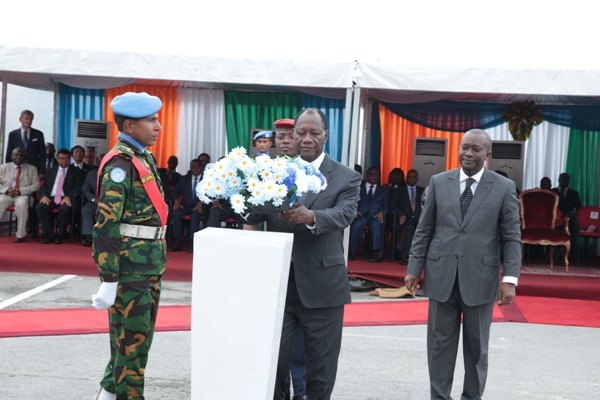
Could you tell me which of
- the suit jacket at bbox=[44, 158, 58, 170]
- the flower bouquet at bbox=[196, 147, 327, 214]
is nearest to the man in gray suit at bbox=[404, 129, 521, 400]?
the flower bouquet at bbox=[196, 147, 327, 214]

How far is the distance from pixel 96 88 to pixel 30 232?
11.0ft

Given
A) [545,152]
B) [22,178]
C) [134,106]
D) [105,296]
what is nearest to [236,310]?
[105,296]

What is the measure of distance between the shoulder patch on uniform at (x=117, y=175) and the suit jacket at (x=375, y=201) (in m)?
9.75

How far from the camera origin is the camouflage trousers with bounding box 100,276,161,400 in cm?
510

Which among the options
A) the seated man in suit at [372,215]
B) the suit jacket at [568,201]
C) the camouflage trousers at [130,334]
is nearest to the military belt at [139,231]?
the camouflage trousers at [130,334]

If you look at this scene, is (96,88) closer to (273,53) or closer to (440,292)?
(273,53)

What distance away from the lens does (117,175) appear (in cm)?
500

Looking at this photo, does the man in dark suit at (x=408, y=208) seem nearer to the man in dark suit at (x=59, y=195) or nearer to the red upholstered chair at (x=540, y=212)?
the red upholstered chair at (x=540, y=212)

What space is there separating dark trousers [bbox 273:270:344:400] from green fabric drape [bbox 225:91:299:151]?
12457 mm

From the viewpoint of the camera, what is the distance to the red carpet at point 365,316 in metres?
8.62

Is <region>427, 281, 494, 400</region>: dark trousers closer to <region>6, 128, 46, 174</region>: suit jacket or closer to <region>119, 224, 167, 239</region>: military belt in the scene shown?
<region>119, 224, 167, 239</region>: military belt

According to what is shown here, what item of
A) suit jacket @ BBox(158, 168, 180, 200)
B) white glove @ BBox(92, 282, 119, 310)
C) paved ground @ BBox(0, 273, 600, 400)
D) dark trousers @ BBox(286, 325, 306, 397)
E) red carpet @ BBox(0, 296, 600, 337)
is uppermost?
suit jacket @ BBox(158, 168, 180, 200)

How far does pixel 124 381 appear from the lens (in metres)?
5.12

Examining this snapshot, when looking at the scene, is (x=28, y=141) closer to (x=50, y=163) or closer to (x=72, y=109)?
(x=50, y=163)
